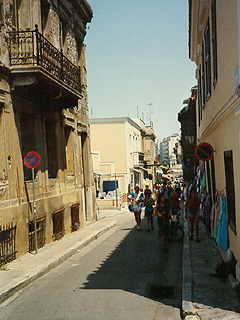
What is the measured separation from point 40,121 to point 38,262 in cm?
491

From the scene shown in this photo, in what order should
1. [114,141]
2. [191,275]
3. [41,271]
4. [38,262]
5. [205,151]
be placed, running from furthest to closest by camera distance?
[114,141]
[205,151]
[38,262]
[41,271]
[191,275]

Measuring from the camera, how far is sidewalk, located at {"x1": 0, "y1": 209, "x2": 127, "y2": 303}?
7759 millimetres

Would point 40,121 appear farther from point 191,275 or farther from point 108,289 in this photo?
point 191,275

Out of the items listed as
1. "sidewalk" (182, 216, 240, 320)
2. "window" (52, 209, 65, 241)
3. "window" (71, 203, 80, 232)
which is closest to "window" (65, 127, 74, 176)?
"window" (71, 203, 80, 232)

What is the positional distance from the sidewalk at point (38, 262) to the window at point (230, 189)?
14.6 feet

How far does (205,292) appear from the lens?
6.75 m

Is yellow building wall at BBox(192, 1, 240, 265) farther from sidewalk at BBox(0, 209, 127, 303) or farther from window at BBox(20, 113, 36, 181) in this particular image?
window at BBox(20, 113, 36, 181)

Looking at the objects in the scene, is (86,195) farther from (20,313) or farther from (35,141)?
(20,313)

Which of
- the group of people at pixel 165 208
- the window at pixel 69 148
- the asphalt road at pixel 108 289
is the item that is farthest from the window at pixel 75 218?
the asphalt road at pixel 108 289

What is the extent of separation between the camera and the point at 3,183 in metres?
10.0

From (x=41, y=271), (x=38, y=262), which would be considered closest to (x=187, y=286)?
(x=41, y=271)

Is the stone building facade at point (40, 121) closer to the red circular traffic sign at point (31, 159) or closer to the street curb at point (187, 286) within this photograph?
the red circular traffic sign at point (31, 159)

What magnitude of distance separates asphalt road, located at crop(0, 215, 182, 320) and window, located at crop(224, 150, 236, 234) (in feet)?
5.57

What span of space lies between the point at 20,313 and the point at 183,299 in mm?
2727
